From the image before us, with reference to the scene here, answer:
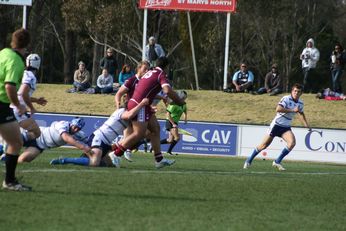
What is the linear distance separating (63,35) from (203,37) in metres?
13.0

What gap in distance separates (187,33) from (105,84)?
17.2m

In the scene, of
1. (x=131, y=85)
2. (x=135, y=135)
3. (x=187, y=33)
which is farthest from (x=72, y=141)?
(x=187, y=33)

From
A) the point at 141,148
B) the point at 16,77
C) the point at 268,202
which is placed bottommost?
the point at 141,148

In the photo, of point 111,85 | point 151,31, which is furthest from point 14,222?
point 151,31

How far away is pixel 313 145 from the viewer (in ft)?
89.9

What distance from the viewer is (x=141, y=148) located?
2811cm

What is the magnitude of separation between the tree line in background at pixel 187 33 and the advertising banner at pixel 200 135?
18675mm

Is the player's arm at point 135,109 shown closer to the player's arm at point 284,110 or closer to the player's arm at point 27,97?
the player's arm at point 27,97

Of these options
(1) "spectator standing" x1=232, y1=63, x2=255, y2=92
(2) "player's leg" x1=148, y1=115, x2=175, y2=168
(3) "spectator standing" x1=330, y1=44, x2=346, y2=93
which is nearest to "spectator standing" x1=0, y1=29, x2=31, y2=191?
(2) "player's leg" x1=148, y1=115, x2=175, y2=168

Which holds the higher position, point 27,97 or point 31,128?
point 27,97

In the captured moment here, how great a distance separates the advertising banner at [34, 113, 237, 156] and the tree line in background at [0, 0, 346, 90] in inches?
735

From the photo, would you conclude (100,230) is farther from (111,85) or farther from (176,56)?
(176,56)

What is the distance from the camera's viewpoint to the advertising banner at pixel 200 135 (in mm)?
28156

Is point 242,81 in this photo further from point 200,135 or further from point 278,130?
point 278,130
